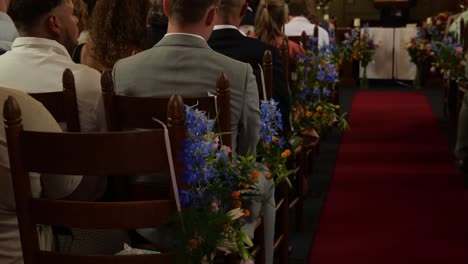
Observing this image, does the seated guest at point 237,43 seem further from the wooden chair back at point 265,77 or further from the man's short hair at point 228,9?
the wooden chair back at point 265,77

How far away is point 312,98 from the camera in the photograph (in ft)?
13.2

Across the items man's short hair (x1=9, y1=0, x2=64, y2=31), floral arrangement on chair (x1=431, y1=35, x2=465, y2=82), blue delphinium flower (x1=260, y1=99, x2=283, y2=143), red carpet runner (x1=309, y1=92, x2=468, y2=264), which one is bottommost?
red carpet runner (x1=309, y1=92, x2=468, y2=264)

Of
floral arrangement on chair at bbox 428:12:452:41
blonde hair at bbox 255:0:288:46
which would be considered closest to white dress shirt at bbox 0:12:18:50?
blonde hair at bbox 255:0:288:46

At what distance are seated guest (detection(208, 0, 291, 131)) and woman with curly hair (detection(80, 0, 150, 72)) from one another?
369 millimetres

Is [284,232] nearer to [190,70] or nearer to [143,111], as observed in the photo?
[190,70]

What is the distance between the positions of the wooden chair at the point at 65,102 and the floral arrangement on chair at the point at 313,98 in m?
1.64

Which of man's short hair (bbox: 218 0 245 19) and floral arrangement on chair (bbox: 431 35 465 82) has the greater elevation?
man's short hair (bbox: 218 0 245 19)

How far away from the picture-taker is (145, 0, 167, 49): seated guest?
13.3 feet

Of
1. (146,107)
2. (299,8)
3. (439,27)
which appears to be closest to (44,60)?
(146,107)

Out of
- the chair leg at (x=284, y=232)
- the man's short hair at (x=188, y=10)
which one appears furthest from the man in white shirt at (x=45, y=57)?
the chair leg at (x=284, y=232)

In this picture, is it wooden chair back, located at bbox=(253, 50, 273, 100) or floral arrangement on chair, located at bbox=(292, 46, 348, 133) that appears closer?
wooden chair back, located at bbox=(253, 50, 273, 100)

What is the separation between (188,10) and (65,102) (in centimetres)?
50

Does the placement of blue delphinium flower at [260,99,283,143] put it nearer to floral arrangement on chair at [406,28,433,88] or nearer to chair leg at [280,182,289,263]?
chair leg at [280,182,289,263]

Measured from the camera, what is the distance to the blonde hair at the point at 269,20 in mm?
4348
